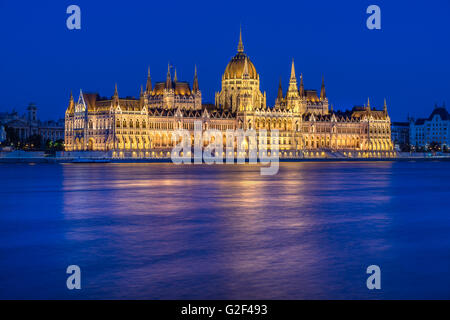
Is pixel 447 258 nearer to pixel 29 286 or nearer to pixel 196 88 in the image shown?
pixel 29 286

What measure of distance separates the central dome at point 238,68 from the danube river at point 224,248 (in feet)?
419

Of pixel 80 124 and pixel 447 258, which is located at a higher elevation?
pixel 80 124

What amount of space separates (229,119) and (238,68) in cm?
1448

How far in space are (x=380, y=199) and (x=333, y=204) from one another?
4.47m

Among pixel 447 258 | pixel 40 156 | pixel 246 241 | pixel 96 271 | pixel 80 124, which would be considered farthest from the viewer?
pixel 80 124

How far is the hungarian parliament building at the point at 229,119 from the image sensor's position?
5448 inches

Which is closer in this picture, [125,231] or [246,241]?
[246,241]

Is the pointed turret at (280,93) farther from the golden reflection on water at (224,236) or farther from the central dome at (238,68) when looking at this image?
the golden reflection on water at (224,236)

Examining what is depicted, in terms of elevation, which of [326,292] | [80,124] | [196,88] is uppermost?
[196,88]

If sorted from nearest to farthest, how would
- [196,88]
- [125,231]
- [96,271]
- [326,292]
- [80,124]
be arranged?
[326,292] < [96,271] < [125,231] < [80,124] < [196,88]

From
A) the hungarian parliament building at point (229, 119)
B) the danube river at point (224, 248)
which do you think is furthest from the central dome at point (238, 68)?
the danube river at point (224, 248)

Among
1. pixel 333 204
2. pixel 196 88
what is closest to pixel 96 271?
pixel 333 204

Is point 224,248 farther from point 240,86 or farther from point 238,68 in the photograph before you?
point 238,68

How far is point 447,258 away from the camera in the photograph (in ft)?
52.5
